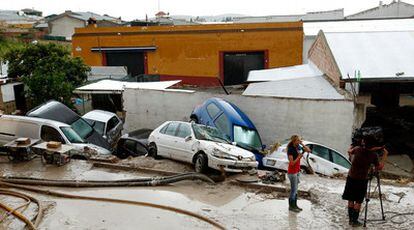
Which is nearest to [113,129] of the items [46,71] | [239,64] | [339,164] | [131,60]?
[46,71]

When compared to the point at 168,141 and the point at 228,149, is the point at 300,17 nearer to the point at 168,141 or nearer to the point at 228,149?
the point at 168,141

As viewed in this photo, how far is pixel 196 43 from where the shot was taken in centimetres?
3228

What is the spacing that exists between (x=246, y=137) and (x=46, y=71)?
12485 millimetres

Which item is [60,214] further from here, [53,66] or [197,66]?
[197,66]

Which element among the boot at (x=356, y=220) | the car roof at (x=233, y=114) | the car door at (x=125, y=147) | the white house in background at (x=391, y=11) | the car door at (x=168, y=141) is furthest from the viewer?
the white house in background at (x=391, y=11)

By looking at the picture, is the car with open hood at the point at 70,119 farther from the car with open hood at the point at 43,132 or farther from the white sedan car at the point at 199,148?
the white sedan car at the point at 199,148

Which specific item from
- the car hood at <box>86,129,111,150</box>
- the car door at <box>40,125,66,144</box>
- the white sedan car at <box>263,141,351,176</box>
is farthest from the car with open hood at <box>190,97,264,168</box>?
the car door at <box>40,125,66,144</box>

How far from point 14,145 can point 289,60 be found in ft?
74.1

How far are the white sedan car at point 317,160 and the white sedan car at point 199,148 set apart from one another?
131 cm

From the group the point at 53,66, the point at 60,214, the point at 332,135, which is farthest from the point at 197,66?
the point at 60,214

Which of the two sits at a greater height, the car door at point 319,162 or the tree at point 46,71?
the tree at point 46,71

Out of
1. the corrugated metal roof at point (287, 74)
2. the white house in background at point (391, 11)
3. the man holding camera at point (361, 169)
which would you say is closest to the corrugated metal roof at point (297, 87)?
the corrugated metal roof at point (287, 74)

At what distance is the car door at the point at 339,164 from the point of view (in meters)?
12.3

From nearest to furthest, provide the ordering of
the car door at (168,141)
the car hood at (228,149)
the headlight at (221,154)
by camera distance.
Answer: the headlight at (221,154) < the car hood at (228,149) < the car door at (168,141)
